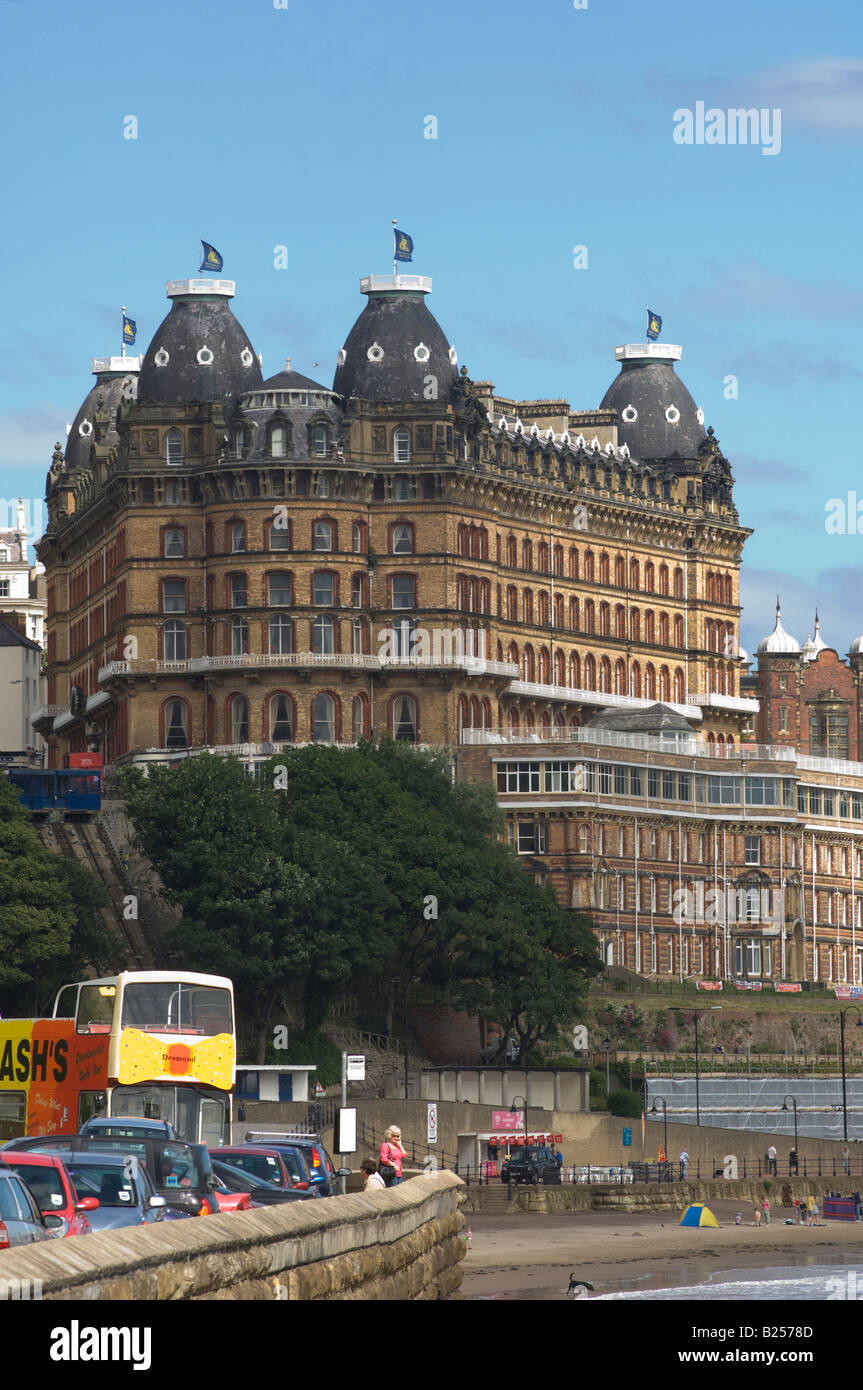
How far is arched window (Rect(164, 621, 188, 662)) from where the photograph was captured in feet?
518

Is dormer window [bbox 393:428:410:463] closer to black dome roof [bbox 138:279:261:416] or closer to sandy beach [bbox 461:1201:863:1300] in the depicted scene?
black dome roof [bbox 138:279:261:416]

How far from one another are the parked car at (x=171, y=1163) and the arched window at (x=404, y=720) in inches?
4254

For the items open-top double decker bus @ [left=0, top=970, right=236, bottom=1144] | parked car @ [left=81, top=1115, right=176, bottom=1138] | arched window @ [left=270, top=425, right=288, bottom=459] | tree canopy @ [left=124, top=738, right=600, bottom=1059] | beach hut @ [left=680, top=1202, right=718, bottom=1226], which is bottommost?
beach hut @ [left=680, top=1202, right=718, bottom=1226]

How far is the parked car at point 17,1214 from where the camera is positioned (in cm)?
3372

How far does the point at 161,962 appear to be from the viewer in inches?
5049

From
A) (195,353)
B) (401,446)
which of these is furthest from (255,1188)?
(195,353)

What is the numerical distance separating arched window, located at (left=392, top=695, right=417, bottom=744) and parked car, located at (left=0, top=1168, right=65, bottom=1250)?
120 m

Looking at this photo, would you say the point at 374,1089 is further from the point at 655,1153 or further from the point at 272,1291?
the point at 272,1291

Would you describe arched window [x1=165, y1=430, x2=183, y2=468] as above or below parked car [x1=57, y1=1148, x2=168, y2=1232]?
above

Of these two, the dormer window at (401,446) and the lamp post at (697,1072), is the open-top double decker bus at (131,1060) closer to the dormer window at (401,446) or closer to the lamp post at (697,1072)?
the lamp post at (697,1072)

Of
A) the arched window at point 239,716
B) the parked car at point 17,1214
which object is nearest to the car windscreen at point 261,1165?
the parked car at point 17,1214

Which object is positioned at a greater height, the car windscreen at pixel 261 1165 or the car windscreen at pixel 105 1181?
the car windscreen at pixel 105 1181

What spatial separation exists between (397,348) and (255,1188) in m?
110

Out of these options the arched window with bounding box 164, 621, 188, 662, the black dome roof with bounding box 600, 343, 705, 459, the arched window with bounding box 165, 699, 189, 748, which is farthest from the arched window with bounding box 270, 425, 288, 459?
the black dome roof with bounding box 600, 343, 705, 459
